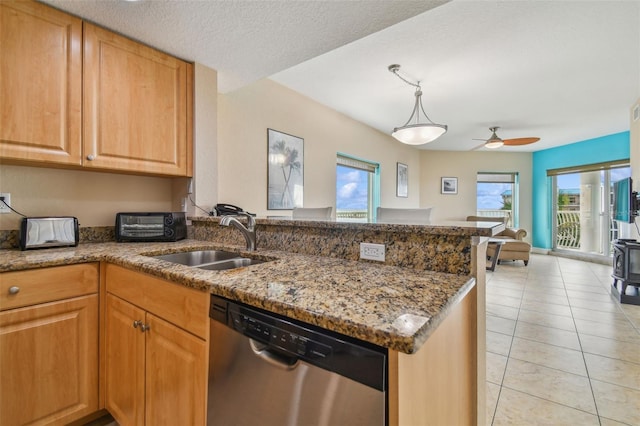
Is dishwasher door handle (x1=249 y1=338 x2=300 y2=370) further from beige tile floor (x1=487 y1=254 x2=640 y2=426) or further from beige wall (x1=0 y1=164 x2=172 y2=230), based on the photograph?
beige wall (x1=0 y1=164 x2=172 y2=230)

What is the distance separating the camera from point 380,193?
17.7 ft

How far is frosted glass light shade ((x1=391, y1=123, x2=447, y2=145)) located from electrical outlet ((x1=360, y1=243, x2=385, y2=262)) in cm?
206

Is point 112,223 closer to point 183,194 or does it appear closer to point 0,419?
point 183,194

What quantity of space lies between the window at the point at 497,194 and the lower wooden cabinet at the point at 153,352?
753 cm

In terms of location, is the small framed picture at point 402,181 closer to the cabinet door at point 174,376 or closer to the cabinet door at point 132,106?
the cabinet door at point 132,106

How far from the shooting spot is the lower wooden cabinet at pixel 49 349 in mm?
1227

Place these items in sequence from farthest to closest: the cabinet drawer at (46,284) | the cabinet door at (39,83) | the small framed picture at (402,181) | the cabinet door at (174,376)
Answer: the small framed picture at (402,181)
the cabinet door at (39,83)
the cabinet drawer at (46,284)
the cabinet door at (174,376)

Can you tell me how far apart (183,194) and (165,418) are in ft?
4.92

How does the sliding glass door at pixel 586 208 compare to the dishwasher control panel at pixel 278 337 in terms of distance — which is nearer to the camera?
the dishwasher control panel at pixel 278 337

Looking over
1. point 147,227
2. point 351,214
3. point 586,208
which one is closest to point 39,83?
point 147,227

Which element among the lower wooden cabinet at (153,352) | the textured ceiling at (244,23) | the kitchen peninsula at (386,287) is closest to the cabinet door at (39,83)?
the textured ceiling at (244,23)

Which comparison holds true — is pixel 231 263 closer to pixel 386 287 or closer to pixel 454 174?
pixel 386 287

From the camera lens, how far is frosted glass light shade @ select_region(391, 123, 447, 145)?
291 centimetres

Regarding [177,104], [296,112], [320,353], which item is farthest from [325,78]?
[320,353]
